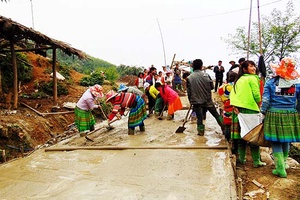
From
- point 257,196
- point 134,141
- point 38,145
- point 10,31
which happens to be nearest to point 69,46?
point 10,31

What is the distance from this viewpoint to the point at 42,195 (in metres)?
3.57

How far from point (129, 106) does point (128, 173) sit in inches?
108

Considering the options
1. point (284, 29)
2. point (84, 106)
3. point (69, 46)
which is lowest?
point (84, 106)

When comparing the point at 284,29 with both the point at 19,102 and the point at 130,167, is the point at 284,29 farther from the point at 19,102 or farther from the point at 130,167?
the point at 130,167

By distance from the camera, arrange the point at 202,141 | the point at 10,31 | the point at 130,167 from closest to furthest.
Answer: the point at 130,167
the point at 202,141
the point at 10,31

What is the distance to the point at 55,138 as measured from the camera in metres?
8.06

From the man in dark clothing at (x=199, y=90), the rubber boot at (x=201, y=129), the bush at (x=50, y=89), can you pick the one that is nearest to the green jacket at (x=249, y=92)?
the man in dark clothing at (x=199, y=90)

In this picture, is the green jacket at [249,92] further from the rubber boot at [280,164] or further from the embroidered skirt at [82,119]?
the embroidered skirt at [82,119]

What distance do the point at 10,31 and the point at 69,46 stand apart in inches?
84.9

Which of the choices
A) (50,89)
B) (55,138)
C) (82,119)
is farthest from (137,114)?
(50,89)

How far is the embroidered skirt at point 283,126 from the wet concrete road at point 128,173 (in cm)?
76

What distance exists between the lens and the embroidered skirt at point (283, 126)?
12.8 feet

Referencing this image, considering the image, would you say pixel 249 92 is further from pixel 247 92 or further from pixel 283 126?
pixel 283 126

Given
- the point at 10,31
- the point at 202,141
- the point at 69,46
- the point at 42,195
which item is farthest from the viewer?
the point at 69,46
